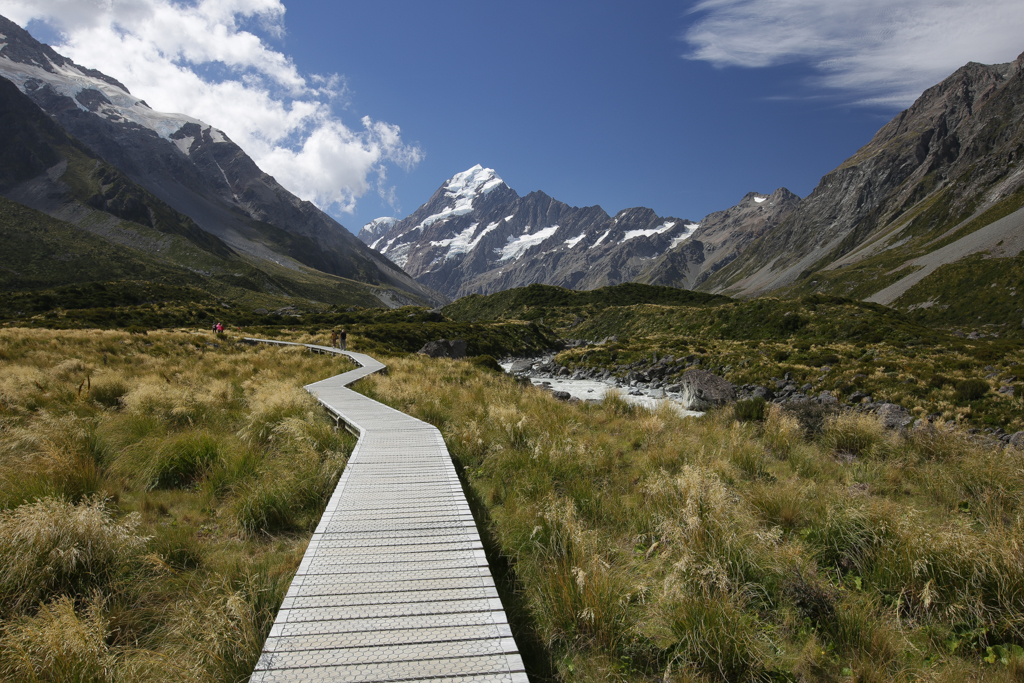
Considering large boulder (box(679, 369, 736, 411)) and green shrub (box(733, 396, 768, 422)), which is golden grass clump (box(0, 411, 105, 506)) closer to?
green shrub (box(733, 396, 768, 422))

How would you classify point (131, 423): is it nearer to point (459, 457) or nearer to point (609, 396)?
point (459, 457)

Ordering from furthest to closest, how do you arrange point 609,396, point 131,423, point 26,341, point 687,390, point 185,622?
point 26,341, point 687,390, point 609,396, point 131,423, point 185,622

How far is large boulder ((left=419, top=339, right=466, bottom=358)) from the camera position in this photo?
1406 inches

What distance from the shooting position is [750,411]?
12367mm

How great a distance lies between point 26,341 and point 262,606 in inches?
1020

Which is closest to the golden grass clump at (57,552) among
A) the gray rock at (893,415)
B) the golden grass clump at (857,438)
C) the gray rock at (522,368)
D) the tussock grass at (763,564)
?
the tussock grass at (763,564)

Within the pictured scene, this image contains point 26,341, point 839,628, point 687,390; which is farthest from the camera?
point 26,341

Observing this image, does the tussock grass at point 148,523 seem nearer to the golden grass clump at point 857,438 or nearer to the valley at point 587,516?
the valley at point 587,516

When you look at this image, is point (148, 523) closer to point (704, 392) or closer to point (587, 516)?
point (587, 516)

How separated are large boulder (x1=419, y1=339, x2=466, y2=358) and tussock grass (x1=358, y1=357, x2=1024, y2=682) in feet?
93.0

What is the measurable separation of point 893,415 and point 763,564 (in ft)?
43.9

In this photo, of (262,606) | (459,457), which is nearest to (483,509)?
(459,457)

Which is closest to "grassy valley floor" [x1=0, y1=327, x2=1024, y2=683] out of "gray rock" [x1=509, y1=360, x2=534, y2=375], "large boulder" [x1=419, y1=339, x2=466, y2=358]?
"gray rock" [x1=509, y1=360, x2=534, y2=375]

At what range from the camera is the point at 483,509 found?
6.54 metres
